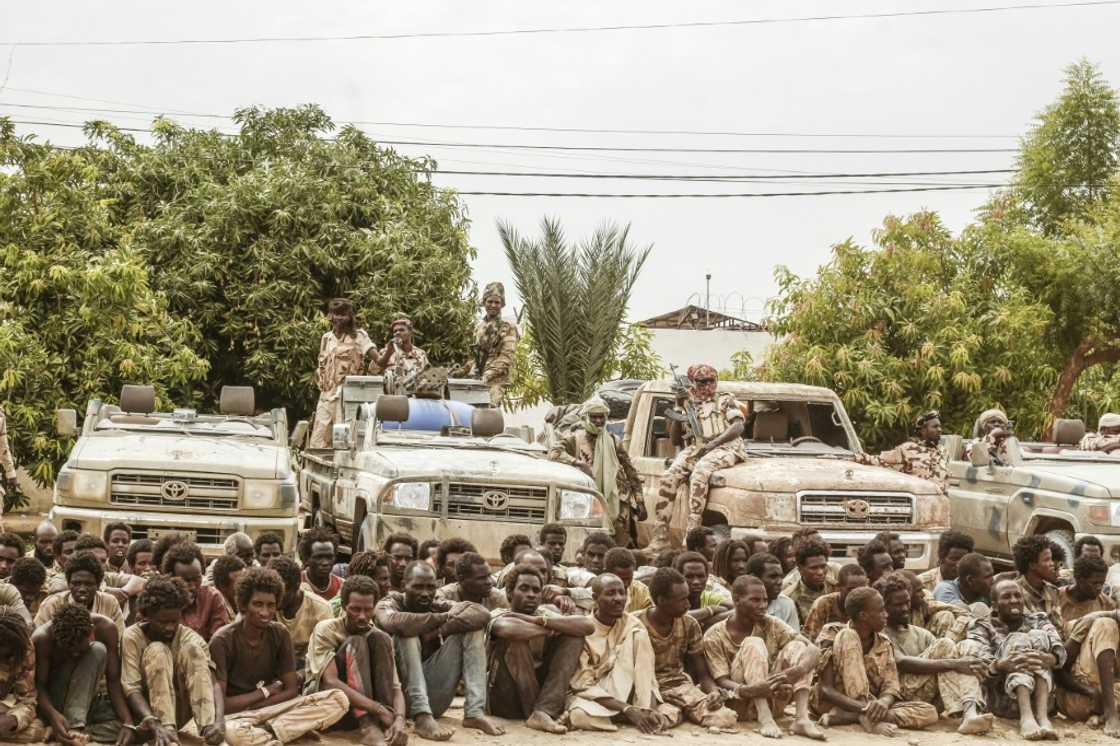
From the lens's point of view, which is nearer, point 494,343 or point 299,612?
point 299,612

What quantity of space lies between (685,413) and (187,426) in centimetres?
402

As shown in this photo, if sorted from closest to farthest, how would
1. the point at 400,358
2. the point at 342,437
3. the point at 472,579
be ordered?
1. the point at 472,579
2. the point at 342,437
3. the point at 400,358

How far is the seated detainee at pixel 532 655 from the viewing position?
8.49 meters

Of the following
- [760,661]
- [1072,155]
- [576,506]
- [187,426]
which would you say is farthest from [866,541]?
[1072,155]

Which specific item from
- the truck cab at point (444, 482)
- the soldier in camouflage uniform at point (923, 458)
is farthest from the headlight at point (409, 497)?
the soldier in camouflage uniform at point (923, 458)

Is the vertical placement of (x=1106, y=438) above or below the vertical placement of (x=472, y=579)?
above

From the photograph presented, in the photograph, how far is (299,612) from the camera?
29.0ft

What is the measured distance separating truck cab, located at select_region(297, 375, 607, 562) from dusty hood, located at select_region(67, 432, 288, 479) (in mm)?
649

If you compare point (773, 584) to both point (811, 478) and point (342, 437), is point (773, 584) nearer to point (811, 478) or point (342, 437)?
point (811, 478)

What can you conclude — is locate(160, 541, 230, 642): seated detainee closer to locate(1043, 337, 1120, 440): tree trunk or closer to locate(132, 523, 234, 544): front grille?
locate(132, 523, 234, 544): front grille

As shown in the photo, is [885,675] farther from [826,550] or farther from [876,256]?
[876,256]

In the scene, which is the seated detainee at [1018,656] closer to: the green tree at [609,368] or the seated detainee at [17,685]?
the seated detainee at [17,685]

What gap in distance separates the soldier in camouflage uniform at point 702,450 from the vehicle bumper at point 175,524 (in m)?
2.81

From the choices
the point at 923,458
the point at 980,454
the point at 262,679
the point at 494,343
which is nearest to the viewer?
the point at 262,679
